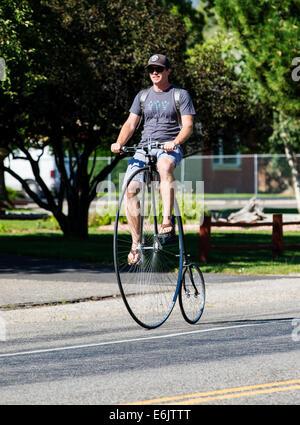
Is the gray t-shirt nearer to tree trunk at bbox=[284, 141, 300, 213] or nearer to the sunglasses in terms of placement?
the sunglasses

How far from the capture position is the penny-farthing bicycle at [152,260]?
9.09m

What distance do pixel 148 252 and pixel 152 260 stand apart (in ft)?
0.59

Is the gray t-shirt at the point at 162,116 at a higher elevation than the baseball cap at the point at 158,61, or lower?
lower

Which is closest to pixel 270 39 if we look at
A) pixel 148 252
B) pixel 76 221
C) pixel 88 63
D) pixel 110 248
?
pixel 88 63

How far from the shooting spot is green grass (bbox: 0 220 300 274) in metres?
16.7

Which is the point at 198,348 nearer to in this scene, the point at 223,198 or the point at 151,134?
the point at 151,134

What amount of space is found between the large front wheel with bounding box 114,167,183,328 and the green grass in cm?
585

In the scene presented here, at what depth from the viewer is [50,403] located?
619cm

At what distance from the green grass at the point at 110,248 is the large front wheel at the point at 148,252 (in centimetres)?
585

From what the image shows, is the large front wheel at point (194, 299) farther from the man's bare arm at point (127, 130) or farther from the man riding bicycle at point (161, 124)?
the man's bare arm at point (127, 130)

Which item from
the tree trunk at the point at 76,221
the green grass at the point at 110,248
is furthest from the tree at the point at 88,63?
the green grass at the point at 110,248

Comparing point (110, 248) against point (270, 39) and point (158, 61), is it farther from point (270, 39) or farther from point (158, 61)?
point (158, 61)

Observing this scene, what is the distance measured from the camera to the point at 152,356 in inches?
317

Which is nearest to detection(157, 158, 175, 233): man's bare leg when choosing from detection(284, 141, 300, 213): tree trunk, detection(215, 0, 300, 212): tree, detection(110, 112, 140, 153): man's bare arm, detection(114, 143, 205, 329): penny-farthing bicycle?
detection(114, 143, 205, 329): penny-farthing bicycle
